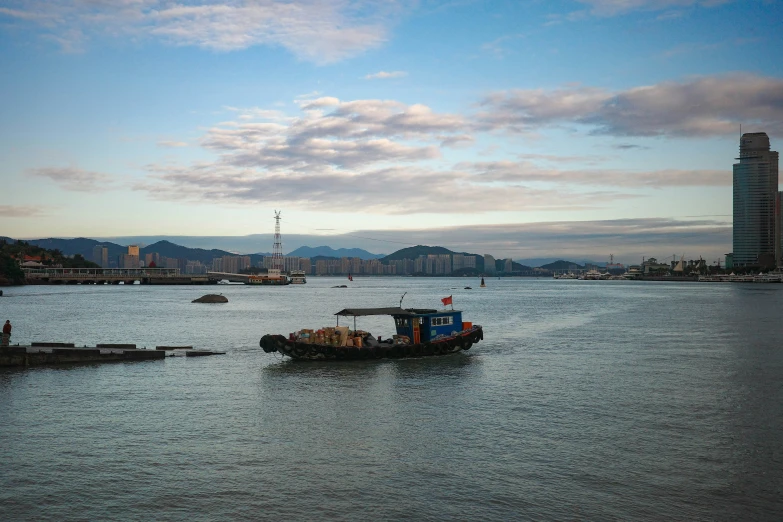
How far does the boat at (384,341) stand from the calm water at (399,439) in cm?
95

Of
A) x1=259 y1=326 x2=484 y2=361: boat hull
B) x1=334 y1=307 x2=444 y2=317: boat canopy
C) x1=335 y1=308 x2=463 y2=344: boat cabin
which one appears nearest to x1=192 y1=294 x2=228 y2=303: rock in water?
x1=335 y1=308 x2=463 y2=344: boat cabin

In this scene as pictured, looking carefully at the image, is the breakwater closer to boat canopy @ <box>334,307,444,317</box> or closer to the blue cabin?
boat canopy @ <box>334,307,444,317</box>

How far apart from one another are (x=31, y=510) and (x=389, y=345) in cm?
2996

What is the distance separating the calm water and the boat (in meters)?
0.95

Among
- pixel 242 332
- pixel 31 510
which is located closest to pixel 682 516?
pixel 31 510

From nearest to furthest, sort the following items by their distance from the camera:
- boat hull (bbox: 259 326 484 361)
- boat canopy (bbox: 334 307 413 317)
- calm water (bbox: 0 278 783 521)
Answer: calm water (bbox: 0 278 783 521), boat hull (bbox: 259 326 484 361), boat canopy (bbox: 334 307 413 317)

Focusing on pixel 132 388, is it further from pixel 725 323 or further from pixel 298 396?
pixel 725 323

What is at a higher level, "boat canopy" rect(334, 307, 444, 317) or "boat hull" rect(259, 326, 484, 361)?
"boat canopy" rect(334, 307, 444, 317)

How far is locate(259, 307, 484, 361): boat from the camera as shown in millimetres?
43750

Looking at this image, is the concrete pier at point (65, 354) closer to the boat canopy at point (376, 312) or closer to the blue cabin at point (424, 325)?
the boat canopy at point (376, 312)

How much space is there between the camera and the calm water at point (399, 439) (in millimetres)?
17328

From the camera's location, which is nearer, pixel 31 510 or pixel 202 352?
pixel 31 510

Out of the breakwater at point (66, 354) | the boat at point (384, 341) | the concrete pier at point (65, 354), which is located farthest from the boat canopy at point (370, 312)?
the concrete pier at point (65, 354)

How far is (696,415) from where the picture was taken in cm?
2744
